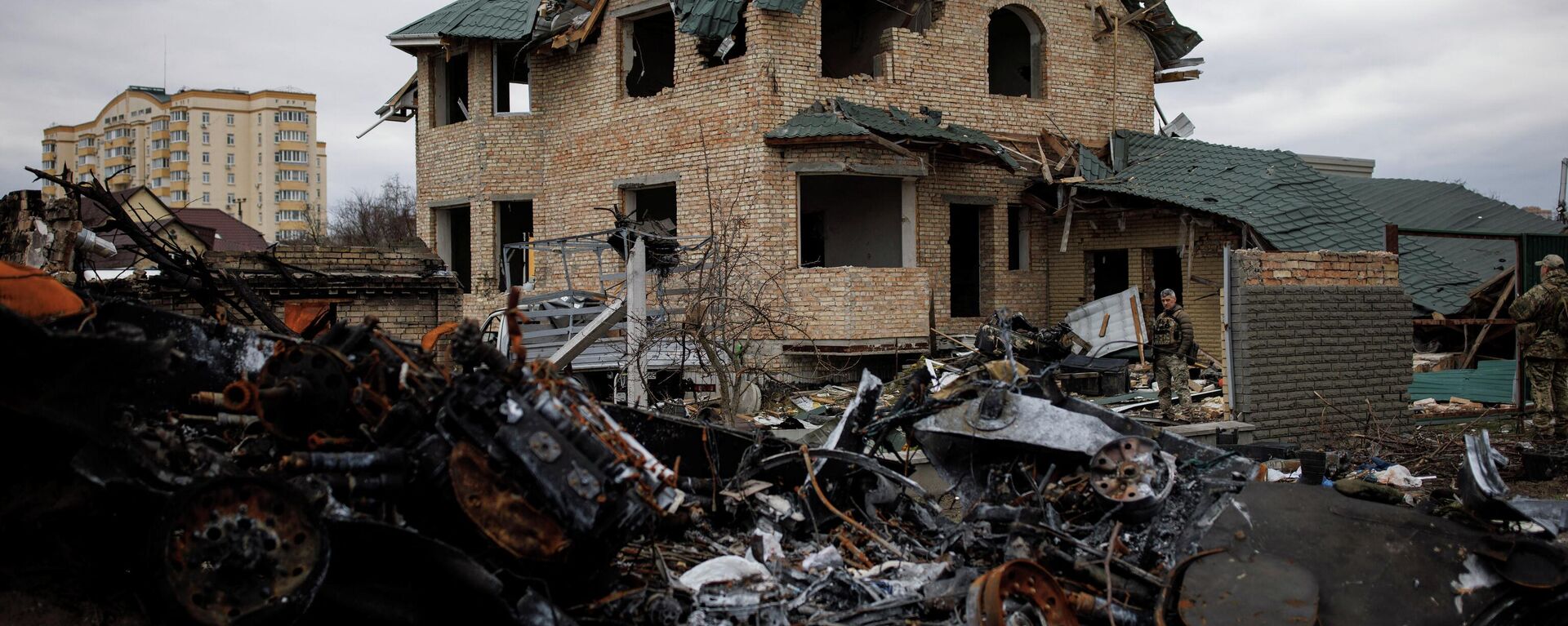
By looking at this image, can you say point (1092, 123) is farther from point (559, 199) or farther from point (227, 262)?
point (227, 262)

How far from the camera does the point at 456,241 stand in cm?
2155

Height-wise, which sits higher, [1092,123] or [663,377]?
[1092,123]

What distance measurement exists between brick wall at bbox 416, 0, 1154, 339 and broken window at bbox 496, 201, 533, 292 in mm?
239

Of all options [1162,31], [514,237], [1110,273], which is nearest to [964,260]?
[1110,273]

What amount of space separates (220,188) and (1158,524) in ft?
309

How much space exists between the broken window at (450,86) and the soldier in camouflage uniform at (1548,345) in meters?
16.7

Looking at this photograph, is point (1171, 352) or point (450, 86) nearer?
point (1171, 352)

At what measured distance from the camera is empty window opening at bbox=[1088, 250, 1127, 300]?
1881cm

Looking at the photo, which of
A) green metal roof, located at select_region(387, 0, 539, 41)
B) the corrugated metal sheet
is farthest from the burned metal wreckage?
green metal roof, located at select_region(387, 0, 539, 41)

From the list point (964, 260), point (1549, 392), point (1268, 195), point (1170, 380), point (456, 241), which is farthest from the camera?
point (456, 241)

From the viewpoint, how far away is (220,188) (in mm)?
86125

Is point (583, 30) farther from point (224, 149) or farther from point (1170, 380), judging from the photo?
point (224, 149)

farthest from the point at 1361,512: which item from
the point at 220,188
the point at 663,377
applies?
the point at 220,188

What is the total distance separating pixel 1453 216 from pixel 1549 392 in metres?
11.1
